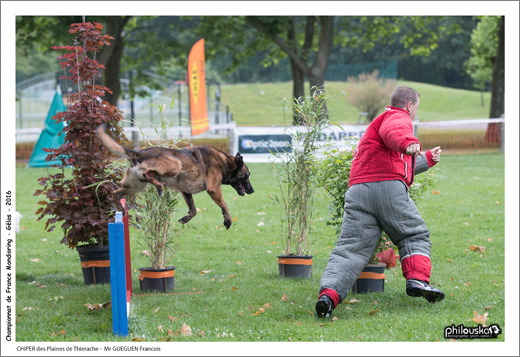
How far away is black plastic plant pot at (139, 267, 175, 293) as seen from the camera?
5707 millimetres

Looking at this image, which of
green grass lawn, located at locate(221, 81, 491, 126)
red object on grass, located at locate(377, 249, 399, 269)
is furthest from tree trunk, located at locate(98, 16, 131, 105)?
green grass lawn, located at locate(221, 81, 491, 126)

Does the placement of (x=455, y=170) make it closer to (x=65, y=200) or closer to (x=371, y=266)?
(x=371, y=266)

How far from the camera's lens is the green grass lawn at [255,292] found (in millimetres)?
4266

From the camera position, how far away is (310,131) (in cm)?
599

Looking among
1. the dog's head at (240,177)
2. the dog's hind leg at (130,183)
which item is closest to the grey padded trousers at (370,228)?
the dog's head at (240,177)

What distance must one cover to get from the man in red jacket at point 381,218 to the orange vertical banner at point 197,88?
380 inches

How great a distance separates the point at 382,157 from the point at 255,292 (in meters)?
2.15

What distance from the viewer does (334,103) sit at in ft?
136

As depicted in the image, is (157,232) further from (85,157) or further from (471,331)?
(471,331)

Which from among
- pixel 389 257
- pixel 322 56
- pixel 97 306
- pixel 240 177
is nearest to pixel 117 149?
pixel 240 177

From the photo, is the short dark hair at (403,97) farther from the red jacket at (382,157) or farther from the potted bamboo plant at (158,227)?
the potted bamboo plant at (158,227)

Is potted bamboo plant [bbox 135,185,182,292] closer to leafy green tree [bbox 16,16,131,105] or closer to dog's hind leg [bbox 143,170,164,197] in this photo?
dog's hind leg [bbox 143,170,164,197]

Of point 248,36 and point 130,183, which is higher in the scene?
point 248,36

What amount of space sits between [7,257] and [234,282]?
102 inches
